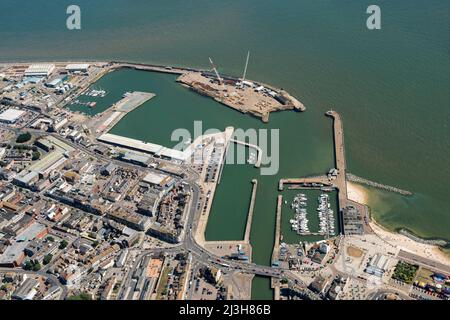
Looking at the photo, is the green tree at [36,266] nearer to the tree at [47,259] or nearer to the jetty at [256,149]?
the tree at [47,259]

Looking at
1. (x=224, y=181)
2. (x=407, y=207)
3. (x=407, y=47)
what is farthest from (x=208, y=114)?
(x=407, y=47)

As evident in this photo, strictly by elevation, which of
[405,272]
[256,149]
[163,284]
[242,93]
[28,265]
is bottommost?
[163,284]

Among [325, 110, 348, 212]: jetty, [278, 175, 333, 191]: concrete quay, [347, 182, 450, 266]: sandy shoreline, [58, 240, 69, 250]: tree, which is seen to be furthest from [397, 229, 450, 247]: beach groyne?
[58, 240, 69, 250]: tree

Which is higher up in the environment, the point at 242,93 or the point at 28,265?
the point at 242,93

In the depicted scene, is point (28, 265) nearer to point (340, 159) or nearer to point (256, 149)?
point (256, 149)

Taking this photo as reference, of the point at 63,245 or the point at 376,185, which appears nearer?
the point at 63,245

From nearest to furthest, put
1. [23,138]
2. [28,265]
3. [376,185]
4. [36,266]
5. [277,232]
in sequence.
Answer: [36,266] → [28,265] → [277,232] → [376,185] → [23,138]

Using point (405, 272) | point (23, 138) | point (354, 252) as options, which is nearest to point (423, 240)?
point (405, 272)

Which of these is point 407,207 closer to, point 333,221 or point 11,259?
point 333,221
